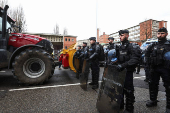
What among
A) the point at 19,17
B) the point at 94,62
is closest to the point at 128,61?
the point at 94,62

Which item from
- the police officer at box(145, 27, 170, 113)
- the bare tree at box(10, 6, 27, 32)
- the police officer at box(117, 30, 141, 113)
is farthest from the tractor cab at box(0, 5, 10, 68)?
the bare tree at box(10, 6, 27, 32)

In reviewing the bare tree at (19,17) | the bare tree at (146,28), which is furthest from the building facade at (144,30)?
the bare tree at (19,17)

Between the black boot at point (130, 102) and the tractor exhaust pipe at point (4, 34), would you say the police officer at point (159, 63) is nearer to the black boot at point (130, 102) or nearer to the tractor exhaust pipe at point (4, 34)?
the black boot at point (130, 102)

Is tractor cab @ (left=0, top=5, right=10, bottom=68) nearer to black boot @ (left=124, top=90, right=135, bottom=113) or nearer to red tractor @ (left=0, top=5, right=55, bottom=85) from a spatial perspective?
red tractor @ (left=0, top=5, right=55, bottom=85)

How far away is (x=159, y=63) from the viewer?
257 cm

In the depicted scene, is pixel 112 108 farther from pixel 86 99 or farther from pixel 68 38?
pixel 68 38

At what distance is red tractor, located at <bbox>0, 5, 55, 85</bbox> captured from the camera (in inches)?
162

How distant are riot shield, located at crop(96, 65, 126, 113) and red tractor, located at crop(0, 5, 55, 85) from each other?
2.64 metres

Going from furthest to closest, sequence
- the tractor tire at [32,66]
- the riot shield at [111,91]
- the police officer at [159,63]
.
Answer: the tractor tire at [32,66] → the police officer at [159,63] → the riot shield at [111,91]

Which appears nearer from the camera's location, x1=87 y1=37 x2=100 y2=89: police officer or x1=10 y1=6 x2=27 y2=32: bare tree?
x1=87 y1=37 x2=100 y2=89: police officer

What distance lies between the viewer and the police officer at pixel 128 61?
2.24 m

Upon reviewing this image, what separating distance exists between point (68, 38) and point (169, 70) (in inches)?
1524

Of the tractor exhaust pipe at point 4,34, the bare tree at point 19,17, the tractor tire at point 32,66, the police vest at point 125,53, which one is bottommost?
the tractor tire at point 32,66

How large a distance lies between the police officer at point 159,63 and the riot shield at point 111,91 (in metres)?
1.13
